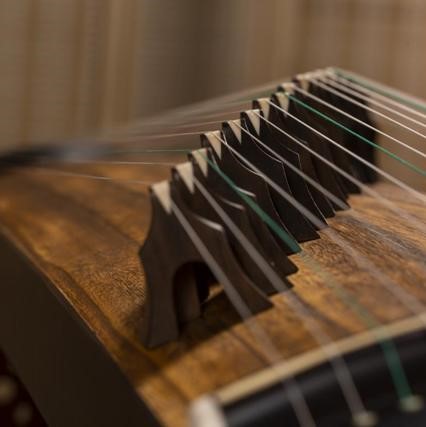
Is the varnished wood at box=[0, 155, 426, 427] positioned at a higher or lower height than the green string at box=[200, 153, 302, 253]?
lower

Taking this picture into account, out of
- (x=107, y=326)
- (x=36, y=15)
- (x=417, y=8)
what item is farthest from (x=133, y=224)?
(x=417, y=8)

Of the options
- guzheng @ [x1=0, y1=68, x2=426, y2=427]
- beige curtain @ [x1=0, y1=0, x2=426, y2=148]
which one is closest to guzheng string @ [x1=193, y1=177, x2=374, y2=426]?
guzheng @ [x1=0, y1=68, x2=426, y2=427]

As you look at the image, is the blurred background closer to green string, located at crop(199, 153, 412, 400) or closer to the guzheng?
the guzheng

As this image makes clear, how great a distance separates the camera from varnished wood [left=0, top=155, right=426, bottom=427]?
55 cm

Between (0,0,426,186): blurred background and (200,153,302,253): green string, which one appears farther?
(0,0,426,186): blurred background

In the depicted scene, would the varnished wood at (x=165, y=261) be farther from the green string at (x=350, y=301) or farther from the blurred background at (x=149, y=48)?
the blurred background at (x=149, y=48)

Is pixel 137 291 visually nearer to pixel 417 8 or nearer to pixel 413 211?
pixel 413 211

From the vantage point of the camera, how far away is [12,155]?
5.30 ft

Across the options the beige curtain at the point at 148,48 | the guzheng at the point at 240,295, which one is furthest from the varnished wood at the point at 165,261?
the beige curtain at the point at 148,48

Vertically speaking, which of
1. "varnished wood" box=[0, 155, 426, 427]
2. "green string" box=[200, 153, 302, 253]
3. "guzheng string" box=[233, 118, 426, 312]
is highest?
"green string" box=[200, 153, 302, 253]

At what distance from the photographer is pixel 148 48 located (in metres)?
2.54

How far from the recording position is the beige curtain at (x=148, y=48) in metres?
2.25

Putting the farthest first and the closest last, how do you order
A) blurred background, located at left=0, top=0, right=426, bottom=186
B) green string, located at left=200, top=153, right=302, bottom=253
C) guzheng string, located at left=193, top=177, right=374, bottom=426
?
1. blurred background, located at left=0, top=0, right=426, bottom=186
2. green string, located at left=200, top=153, right=302, bottom=253
3. guzheng string, located at left=193, top=177, right=374, bottom=426

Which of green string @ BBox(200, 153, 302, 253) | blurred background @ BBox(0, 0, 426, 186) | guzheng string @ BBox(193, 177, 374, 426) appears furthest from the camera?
blurred background @ BBox(0, 0, 426, 186)
